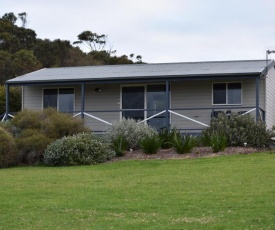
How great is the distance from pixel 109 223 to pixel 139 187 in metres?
3.85

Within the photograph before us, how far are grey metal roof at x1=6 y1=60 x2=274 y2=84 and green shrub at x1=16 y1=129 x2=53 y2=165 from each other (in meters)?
4.87

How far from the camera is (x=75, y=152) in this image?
1859 cm

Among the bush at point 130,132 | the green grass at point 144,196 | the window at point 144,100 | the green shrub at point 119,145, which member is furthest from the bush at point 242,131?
the window at point 144,100

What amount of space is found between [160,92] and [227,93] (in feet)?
9.38

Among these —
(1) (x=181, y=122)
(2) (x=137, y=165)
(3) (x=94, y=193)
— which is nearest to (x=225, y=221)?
(3) (x=94, y=193)

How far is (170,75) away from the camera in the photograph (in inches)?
888

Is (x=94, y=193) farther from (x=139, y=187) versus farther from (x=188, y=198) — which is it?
(x=188, y=198)

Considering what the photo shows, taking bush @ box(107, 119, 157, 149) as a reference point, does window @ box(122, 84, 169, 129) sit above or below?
above

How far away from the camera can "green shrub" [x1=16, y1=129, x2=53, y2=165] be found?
19.3 meters

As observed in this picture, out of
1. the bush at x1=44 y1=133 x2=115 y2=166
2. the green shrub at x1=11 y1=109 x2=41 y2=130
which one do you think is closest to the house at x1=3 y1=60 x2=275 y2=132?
the green shrub at x1=11 y1=109 x2=41 y2=130

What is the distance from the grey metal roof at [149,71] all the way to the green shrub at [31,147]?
16.0 ft

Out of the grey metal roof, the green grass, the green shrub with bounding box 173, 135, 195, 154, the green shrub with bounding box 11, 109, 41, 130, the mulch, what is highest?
the grey metal roof

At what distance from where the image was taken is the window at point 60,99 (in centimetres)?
2598

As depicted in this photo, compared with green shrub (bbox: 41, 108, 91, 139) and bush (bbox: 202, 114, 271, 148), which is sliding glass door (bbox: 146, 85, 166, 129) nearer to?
green shrub (bbox: 41, 108, 91, 139)
